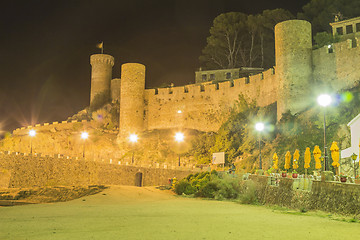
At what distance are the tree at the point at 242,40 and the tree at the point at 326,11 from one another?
3152 mm

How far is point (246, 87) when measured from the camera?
108ft

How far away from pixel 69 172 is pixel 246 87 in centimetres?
1663

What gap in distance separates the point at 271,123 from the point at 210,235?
2193cm

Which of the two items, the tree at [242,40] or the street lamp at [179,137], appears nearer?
the street lamp at [179,137]

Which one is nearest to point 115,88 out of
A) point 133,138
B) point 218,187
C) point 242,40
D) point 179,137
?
point 133,138

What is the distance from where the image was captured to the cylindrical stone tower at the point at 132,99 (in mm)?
38125

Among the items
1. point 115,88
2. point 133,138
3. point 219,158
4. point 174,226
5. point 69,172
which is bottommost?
point 174,226

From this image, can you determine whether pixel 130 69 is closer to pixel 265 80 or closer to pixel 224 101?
pixel 224 101

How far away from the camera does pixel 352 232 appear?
7.10 meters

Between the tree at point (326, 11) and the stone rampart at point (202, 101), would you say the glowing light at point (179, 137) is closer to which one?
the stone rampart at point (202, 101)

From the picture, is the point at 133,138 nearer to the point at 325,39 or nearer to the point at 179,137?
the point at 179,137

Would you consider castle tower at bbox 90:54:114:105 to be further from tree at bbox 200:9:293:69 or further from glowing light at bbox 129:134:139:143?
tree at bbox 200:9:293:69

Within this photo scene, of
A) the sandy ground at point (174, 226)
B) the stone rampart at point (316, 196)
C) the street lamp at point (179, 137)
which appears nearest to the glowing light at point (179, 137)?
the street lamp at point (179, 137)

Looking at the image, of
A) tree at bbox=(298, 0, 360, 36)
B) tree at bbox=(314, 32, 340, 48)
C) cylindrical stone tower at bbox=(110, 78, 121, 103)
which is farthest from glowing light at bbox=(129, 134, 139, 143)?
tree at bbox=(298, 0, 360, 36)
